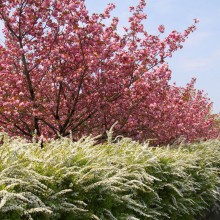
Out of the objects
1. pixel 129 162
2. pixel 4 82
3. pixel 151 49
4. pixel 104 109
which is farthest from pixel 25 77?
pixel 129 162

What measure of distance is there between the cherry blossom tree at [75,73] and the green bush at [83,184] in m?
4.81

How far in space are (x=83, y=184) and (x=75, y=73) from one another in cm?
705

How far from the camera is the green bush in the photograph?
4.28 metres

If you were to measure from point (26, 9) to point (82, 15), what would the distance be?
1.50 metres

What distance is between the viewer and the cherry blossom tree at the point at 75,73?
11.7 metres

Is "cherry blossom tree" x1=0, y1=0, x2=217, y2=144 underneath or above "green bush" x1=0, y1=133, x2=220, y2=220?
above

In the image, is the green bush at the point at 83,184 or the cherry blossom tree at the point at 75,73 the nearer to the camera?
the green bush at the point at 83,184

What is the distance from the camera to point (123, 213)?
540 centimetres

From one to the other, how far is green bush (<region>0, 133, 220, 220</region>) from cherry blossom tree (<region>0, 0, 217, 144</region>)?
481cm

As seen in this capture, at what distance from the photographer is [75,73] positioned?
11.9m

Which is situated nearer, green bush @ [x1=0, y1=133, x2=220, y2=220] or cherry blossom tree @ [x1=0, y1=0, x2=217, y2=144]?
green bush @ [x1=0, y1=133, x2=220, y2=220]

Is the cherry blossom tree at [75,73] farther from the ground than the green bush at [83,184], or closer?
farther from the ground

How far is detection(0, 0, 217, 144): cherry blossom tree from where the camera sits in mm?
11734

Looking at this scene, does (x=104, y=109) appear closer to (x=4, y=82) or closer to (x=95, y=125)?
(x=95, y=125)
